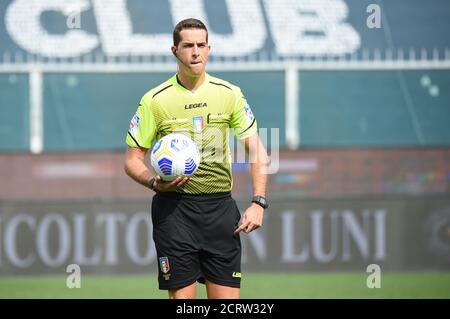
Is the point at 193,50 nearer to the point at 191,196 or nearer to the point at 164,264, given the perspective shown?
the point at 191,196

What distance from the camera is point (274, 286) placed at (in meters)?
11.3

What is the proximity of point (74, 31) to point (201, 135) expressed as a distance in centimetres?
961

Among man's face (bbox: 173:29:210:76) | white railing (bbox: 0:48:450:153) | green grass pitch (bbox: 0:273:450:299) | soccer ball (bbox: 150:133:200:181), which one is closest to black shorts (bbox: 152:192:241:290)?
soccer ball (bbox: 150:133:200:181)

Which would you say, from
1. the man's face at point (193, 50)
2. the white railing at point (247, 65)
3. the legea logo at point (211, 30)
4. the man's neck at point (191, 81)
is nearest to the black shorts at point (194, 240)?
the man's neck at point (191, 81)

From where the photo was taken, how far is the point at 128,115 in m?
14.2

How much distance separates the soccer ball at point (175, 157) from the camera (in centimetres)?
587

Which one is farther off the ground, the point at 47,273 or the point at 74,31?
the point at 74,31

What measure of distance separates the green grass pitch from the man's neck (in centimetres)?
439

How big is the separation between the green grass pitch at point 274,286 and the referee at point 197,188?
4141 mm

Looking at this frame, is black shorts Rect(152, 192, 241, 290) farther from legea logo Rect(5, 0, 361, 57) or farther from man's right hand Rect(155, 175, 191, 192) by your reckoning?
legea logo Rect(5, 0, 361, 57)

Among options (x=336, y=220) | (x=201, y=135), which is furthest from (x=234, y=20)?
(x=201, y=135)

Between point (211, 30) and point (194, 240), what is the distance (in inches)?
397

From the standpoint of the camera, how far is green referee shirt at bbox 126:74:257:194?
611 centimetres

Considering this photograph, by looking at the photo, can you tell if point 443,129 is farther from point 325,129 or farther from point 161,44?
point 161,44
